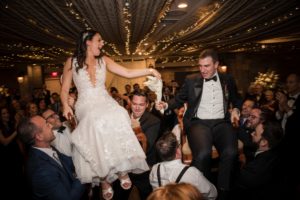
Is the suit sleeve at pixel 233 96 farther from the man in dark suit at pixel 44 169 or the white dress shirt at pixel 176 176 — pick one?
the man in dark suit at pixel 44 169

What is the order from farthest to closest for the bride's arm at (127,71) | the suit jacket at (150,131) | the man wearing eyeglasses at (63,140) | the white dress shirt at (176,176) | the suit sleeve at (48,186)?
the suit jacket at (150,131) < the man wearing eyeglasses at (63,140) < the bride's arm at (127,71) < the white dress shirt at (176,176) < the suit sleeve at (48,186)

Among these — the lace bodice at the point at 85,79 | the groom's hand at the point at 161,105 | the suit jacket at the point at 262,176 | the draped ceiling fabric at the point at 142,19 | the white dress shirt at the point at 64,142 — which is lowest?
the suit jacket at the point at 262,176

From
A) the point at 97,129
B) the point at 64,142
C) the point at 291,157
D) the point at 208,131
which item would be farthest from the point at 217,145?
the point at 64,142

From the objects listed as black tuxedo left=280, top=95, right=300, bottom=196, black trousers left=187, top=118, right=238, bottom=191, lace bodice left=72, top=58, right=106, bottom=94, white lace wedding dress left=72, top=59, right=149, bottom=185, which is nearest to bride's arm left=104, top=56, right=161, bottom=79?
lace bodice left=72, top=58, right=106, bottom=94

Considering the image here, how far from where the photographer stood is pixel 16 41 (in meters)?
7.56

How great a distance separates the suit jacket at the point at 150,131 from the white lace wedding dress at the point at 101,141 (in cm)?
101

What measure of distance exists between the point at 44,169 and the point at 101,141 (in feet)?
1.64

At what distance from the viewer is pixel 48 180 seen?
2.27 m

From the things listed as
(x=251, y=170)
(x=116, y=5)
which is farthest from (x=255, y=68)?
(x=251, y=170)

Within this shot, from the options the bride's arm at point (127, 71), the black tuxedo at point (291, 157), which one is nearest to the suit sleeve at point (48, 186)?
the bride's arm at point (127, 71)

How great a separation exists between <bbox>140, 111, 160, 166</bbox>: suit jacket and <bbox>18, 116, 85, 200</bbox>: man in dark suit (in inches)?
48.9

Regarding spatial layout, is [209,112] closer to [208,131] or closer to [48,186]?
[208,131]

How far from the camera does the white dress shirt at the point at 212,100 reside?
322cm

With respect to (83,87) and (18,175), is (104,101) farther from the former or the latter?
(18,175)
